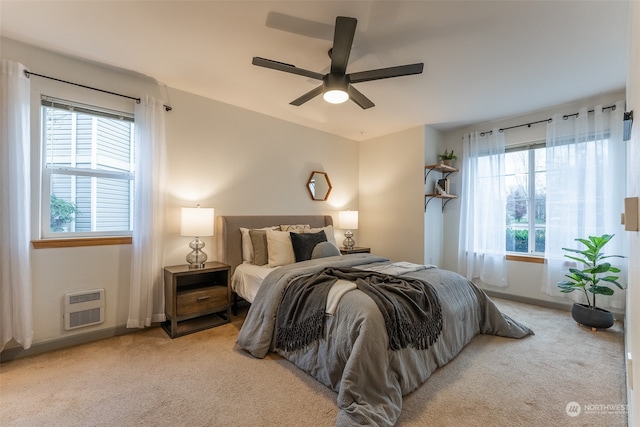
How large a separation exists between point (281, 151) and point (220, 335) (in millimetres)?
2480

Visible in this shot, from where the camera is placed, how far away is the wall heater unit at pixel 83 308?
247cm

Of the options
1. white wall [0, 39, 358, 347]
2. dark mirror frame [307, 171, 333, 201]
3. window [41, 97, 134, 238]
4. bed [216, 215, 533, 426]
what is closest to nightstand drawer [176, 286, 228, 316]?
bed [216, 215, 533, 426]

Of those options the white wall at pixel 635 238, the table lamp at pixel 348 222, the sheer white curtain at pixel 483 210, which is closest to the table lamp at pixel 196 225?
the table lamp at pixel 348 222

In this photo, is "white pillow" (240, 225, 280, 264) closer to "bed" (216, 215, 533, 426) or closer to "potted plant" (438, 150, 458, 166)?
"bed" (216, 215, 533, 426)

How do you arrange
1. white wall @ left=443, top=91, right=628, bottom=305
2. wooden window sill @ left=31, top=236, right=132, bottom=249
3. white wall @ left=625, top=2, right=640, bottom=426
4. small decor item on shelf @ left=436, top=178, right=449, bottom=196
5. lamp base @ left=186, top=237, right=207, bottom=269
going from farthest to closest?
1. small decor item on shelf @ left=436, top=178, right=449, bottom=196
2. white wall @ left=443, top=91, right=628, bottom=305
3. lamp base @ left=186, top=237, right=207, bottom=269
4. wooden window sill @ left=31, top=236, right=132, bottom=249
5. white wall @ left=625, top=2, right=640, bottom=426

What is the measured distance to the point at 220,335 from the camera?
8.95 feet

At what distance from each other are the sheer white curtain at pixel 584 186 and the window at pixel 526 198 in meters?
0.18

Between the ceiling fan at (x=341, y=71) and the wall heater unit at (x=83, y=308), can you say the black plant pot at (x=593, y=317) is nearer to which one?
the ceiling fan at (x=341, y=71)

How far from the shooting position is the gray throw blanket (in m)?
1.85

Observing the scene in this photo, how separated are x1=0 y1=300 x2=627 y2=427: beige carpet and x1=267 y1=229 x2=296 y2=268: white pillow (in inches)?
36.4

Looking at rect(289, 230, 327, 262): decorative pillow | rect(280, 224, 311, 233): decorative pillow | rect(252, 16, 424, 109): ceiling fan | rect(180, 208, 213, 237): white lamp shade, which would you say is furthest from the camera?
rect(280, 224, 311, 233): decorative pillow

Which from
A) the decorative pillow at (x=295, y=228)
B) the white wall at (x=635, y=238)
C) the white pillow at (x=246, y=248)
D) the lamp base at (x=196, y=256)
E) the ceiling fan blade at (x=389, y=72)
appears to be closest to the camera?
the white wall at (x=635, y=238)
